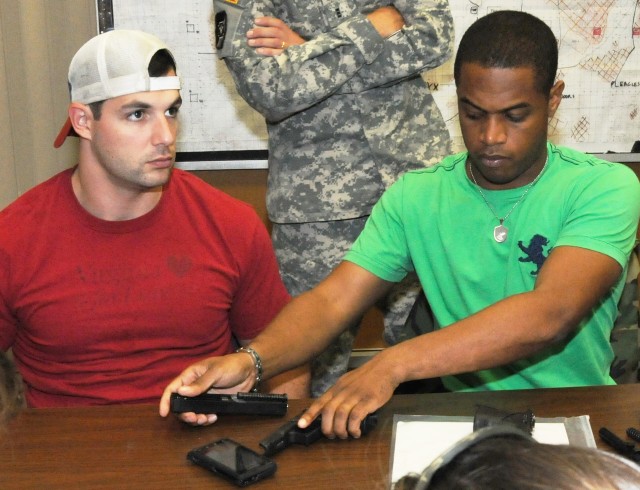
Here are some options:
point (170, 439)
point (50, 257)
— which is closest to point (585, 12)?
point (50, 257)

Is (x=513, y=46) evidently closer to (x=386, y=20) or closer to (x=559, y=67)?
(x=386, y=20)

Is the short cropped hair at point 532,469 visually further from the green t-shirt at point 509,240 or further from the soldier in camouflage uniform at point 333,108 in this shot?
the soldier in camouflage uniform at point 333,108

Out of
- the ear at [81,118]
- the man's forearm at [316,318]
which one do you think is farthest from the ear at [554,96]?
the ear at [81,118]

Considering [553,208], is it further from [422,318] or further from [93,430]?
[93,430]

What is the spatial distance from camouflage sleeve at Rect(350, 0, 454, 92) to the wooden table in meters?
→ 1.13

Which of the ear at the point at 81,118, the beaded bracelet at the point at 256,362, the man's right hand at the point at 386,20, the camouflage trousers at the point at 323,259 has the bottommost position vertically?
the camouflage trousers at the point at 323,259

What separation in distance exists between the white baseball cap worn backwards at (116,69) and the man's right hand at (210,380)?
66 cm

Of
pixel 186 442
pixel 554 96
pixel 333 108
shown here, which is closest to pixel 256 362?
pixel 186 442

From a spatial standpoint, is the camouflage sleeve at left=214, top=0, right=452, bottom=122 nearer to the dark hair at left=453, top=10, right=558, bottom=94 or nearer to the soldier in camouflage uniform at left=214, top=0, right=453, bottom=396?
the soldier in camouflage uniform at left=214, top=0, right=453, bottom=396

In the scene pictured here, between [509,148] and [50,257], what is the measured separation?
99cm

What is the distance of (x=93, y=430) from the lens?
1425 mm

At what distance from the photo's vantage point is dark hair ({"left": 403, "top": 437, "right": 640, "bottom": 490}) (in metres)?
0.54

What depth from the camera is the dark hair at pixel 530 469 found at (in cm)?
54

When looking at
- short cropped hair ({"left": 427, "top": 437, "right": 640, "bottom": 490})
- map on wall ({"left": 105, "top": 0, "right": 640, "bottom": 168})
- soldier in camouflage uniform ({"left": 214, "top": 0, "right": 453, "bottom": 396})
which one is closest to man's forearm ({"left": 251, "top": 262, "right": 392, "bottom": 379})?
soldier in camouflage uniform ({"left": 214, "top": 0, "right": 453, "bottom": 396})
